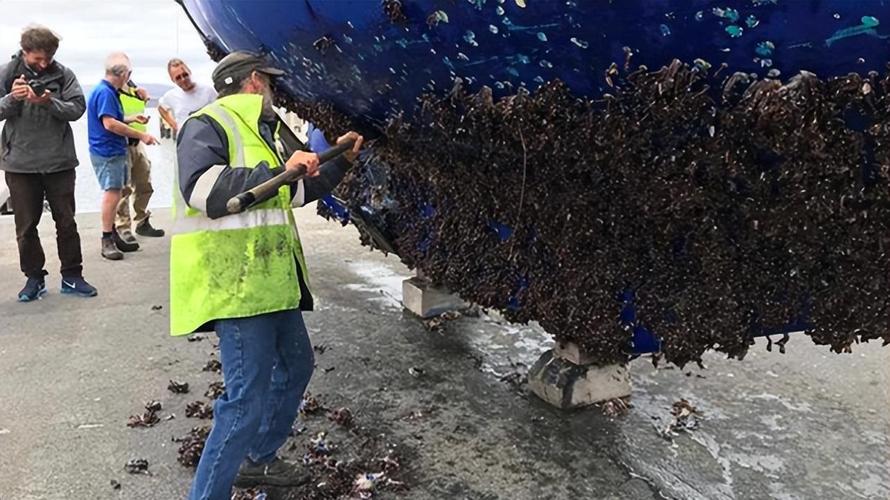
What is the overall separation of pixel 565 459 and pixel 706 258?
1195 mm

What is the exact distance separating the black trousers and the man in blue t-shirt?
2.90 ft

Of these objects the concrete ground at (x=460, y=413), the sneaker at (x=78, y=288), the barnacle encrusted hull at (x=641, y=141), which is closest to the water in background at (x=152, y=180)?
→ the sneaker at (x=78, y=288)

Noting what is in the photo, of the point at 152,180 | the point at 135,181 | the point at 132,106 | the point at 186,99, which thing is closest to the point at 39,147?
the point at 186,99

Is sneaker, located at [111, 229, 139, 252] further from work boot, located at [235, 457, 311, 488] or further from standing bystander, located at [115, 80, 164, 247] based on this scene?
work boot, located at [235, 457, 311, 488]

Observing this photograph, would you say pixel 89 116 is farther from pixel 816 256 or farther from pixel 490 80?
pixel 816 256

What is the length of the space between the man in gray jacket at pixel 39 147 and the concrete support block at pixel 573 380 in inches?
104

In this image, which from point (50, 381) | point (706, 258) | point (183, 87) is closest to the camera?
point (706, 258)

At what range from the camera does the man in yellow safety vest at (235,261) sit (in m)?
2.04

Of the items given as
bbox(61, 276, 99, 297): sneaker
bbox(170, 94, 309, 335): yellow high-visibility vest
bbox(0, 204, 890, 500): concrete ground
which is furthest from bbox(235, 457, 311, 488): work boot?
bbox(61, 276, 99, 297): sneaker

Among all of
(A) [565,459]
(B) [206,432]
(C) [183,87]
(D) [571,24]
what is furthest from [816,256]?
(C) [183,87]

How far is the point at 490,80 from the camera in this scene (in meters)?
1.68

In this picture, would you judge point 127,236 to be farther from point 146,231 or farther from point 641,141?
point 641,141

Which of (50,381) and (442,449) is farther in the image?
(50,381)

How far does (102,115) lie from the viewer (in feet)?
16.7
